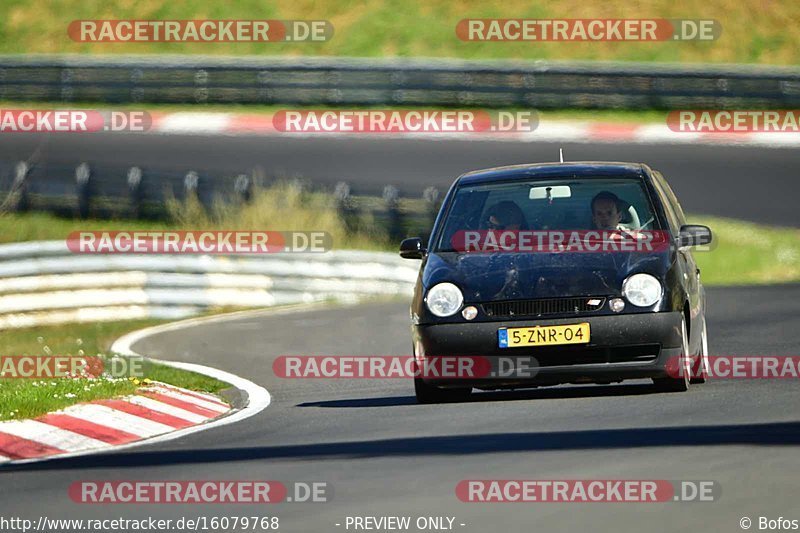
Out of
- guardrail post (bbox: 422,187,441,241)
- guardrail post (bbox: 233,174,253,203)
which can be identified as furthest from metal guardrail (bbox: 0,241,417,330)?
guardrail post (bbox: 233,174,253,203)

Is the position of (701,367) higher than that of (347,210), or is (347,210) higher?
(347,210)

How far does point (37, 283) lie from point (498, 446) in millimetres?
10487

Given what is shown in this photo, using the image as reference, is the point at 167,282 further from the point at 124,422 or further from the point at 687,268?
the point at 687,268

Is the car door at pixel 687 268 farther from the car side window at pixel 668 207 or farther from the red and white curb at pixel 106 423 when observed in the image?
the red and white curb at pixel 106 423

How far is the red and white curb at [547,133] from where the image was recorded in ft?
91.7

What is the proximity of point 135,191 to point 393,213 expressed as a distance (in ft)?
11.8

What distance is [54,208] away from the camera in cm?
2334

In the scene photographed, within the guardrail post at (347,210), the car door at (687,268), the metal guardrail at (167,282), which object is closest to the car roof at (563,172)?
the car door at (687,268)

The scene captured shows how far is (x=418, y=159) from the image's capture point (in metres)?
27.1

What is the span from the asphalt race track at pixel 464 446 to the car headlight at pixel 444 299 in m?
0.58

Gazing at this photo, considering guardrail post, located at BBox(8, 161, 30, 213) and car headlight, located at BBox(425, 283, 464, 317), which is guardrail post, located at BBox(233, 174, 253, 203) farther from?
car headlight, located at BBox(425, 283, 464, 317)

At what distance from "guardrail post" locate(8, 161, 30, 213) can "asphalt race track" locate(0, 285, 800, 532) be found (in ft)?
37.0

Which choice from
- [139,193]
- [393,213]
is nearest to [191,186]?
[139,193]

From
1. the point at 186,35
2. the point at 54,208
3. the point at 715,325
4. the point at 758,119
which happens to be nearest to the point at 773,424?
the point at 715,325
